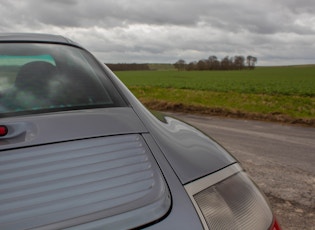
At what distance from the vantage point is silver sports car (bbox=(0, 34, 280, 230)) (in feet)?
2.96

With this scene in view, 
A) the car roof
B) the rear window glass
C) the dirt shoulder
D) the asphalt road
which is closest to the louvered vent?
the rear window glass

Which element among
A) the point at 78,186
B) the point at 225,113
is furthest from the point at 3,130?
the point at 225,113

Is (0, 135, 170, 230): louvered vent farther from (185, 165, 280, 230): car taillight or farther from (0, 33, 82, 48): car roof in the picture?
(0, 33, 82, 48): car roof

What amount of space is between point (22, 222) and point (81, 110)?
1.98 feet

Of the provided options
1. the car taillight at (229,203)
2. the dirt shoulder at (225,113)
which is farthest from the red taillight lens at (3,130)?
the dirt shoulder at (225,113)

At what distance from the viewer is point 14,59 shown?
1.66 meters

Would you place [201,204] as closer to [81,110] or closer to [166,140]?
[166,140]

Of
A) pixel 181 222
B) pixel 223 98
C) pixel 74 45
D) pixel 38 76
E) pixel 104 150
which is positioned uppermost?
pixel 74 45

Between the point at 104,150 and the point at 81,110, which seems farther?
the point at 81,110

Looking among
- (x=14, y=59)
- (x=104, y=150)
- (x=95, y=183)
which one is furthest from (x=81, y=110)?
(x=14, y=59)

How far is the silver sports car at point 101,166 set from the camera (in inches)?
35.6

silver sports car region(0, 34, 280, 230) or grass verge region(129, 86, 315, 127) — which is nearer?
silver sports car region(0, 34, 280, 230)

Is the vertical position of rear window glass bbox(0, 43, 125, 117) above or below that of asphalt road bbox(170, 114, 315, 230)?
above

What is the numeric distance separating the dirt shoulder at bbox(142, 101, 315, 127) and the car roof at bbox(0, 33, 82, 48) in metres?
8.66
